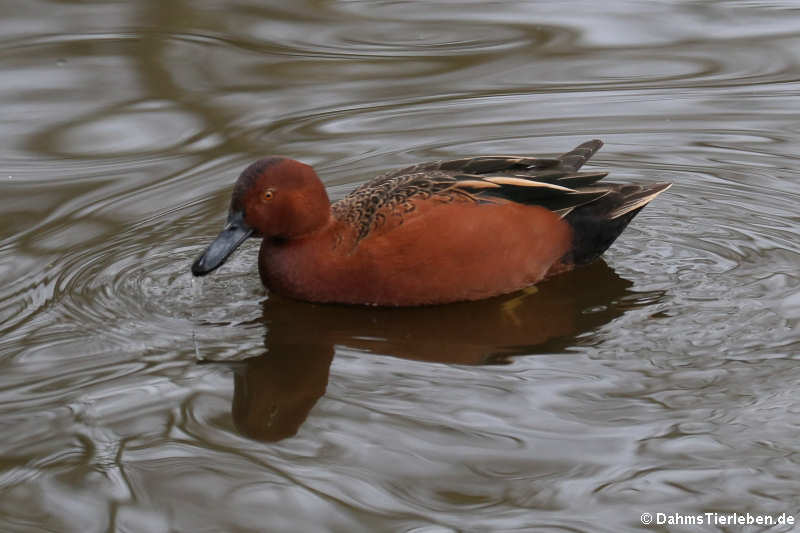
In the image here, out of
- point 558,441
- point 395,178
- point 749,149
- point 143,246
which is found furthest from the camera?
point 749,149

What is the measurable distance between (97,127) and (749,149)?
4.69 m

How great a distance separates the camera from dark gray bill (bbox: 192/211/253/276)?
21.0 ft

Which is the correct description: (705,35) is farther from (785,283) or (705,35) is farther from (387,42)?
(785,283)

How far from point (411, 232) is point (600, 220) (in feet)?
3.87

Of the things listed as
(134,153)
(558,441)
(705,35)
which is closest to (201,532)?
(558,441)

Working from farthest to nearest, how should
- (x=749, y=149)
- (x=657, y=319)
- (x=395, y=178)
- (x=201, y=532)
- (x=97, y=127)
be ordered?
1. (x=97, y=127)
2. (x=749, y=149)
3. (x=395, y=178)
4. (x=657, y=319)
5. (x=201, y=532)

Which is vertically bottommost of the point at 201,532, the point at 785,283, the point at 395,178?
the point at 201,532

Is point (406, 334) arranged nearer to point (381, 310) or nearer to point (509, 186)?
point (381, 310)

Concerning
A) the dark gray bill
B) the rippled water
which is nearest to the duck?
the dark gray bill

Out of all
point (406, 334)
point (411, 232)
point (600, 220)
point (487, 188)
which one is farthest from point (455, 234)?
point (600, 220)

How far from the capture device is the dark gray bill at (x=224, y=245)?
6387 millimetres

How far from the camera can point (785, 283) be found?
6.40 meters

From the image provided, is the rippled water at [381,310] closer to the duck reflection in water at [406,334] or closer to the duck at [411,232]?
the duck reflection in water at [406,334]

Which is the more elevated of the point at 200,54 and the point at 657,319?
the point at 200,54
